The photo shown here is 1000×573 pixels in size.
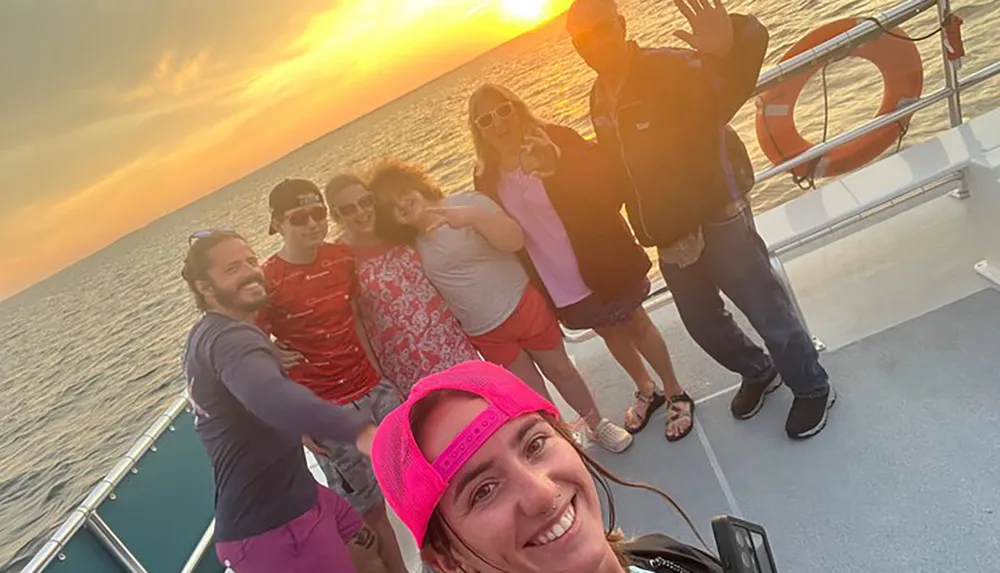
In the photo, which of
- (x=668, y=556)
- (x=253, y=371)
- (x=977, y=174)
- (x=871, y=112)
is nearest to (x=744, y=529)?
(x=668, y=556)

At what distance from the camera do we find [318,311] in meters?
2.10

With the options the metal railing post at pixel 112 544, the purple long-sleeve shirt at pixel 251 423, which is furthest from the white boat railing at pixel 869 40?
the metal railing post at pixel 112 544

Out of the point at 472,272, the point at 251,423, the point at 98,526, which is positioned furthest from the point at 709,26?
the point at 98,526

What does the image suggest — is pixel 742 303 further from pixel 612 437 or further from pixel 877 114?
pixel 877 114

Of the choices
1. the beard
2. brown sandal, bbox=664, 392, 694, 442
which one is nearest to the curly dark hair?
the beard

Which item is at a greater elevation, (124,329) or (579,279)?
(579,279)

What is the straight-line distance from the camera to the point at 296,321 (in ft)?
6.89

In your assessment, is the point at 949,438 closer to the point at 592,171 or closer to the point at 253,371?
the point at 592,171

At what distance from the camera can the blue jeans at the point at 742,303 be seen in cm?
217

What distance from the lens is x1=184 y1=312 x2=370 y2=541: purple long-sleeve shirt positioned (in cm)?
157

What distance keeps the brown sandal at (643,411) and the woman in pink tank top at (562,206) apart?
40 centimetres

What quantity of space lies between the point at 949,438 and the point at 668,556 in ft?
4.56

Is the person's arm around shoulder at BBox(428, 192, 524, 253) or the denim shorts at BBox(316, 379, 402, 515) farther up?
the person's arm around shoulder at BBox(428, 192, 524, 253)

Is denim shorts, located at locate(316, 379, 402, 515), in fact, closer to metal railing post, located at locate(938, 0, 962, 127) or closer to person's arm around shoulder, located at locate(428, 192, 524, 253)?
person's arm around shoulder, located at locate(428, 192, 524, 253)
